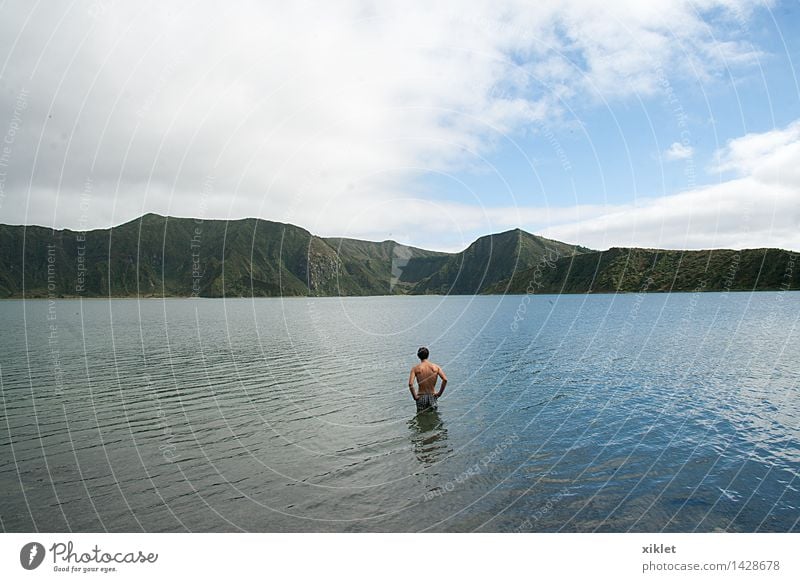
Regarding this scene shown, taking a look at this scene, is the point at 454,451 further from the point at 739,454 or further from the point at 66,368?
the point at 66,368

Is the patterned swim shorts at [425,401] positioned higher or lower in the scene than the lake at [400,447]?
higher

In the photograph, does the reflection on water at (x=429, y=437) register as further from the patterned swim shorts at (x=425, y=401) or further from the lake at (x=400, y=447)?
the patterned swim shorts at (x=425, y=401)

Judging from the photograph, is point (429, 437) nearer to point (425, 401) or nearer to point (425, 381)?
point (425, 381)

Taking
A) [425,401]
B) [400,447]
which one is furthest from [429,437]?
[425,401]

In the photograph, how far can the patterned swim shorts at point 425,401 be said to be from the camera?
23859mm

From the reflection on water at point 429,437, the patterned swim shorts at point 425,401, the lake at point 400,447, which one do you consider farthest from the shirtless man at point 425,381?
the lake at point 400,447

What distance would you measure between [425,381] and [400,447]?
4736mm

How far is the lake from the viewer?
13.1m

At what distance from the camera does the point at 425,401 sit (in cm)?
2394

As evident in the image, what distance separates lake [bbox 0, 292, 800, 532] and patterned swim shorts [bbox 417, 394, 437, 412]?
1.44 ft

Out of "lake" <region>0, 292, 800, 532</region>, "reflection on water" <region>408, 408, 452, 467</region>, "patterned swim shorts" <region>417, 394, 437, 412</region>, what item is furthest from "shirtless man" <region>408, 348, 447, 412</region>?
"lake" <region>0, 292, 800, 532</region>
